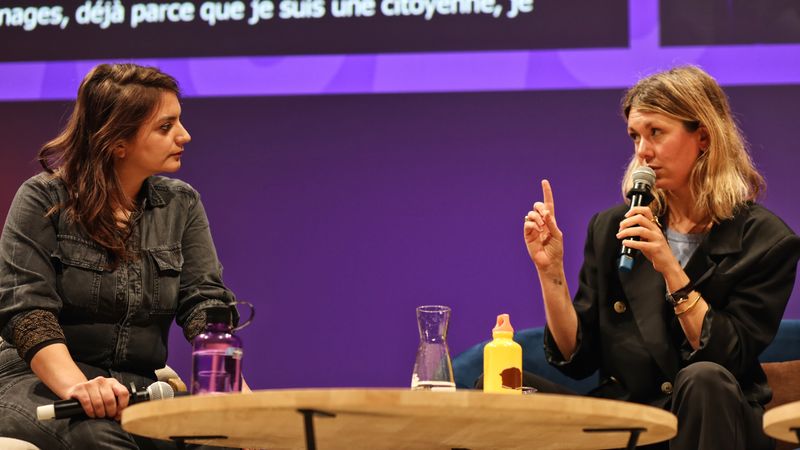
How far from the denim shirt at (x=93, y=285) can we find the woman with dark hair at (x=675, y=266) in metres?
0.94

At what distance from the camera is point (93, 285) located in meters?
2.66

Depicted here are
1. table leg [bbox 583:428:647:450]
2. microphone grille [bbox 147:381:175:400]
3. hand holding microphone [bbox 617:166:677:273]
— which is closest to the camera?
table leg [bbox 583:428:647:450]

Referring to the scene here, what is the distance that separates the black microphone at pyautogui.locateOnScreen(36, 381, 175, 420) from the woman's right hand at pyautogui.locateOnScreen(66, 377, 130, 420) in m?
0.02

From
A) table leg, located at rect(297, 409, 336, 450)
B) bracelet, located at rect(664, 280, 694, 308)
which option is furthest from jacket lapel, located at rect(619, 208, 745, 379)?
table leg, located at rect(297, 409, 336, 450)

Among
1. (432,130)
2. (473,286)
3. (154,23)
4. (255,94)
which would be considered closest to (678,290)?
(473,286)

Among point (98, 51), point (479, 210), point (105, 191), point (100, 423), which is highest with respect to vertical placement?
point (98, 51)

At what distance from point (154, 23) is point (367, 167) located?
94 centimetres

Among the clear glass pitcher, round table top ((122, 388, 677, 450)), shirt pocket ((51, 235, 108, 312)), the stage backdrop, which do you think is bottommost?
round table top ((122, 388, 677, 450))

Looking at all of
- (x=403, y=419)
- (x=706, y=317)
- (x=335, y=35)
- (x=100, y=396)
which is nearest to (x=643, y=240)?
(x=706, y=317)

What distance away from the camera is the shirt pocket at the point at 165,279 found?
2.75m

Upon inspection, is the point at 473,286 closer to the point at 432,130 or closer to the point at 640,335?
the point at 432,130

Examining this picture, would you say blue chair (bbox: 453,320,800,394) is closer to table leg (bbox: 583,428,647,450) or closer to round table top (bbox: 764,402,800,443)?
table leg (bbox: 583,428,647,450)

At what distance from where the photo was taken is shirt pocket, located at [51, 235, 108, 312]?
2.64m

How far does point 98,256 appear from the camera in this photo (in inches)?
106
